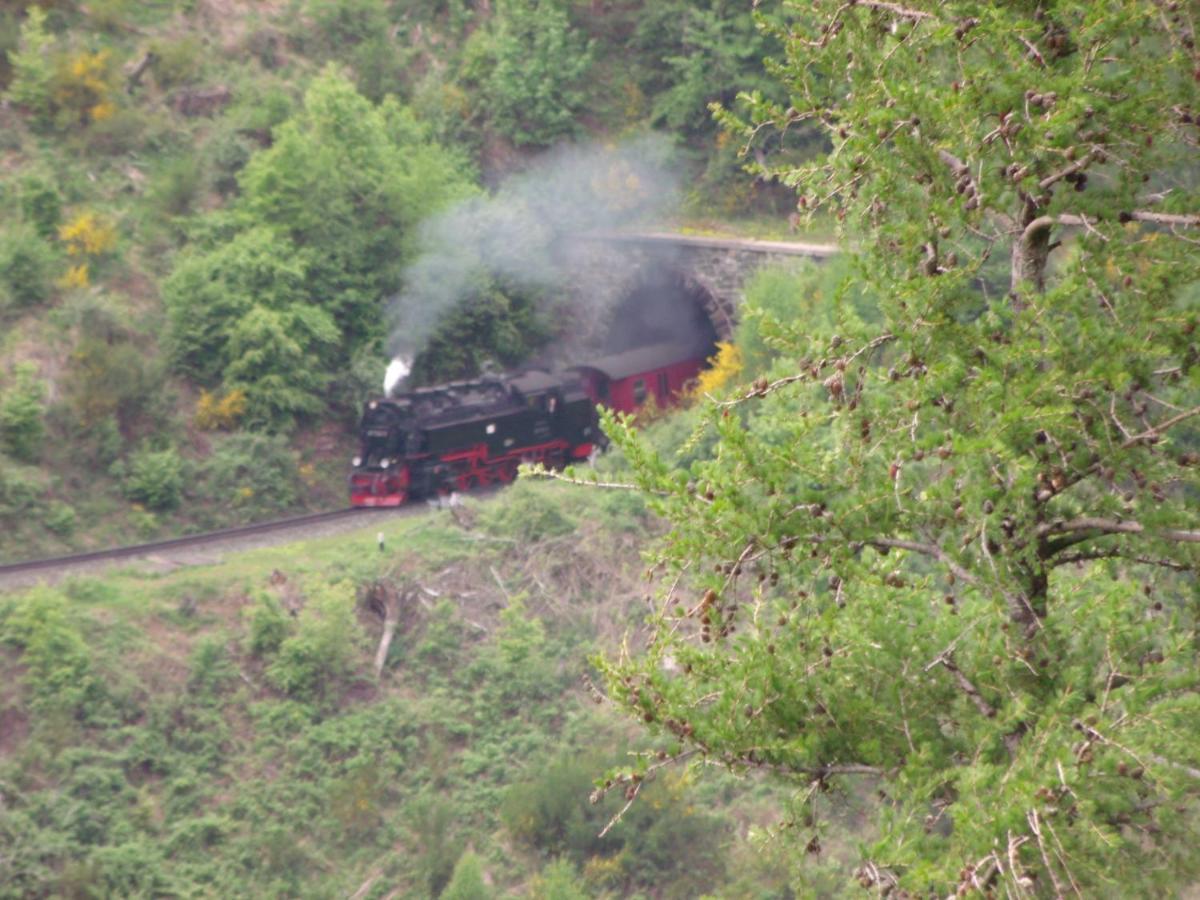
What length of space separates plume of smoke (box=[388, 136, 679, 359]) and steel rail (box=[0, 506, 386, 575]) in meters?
5.03

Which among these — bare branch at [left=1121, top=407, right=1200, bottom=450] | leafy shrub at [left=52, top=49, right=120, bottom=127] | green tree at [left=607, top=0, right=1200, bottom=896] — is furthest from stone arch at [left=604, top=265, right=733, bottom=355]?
bare branch at [left=1121, top=407, right=1200, bottom=450]

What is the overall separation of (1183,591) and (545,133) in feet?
100

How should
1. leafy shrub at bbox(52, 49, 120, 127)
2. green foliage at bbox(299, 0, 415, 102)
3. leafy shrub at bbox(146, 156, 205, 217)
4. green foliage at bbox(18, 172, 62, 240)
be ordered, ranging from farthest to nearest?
green foliage at bbox(299, 0, 415, 102) < leafy shrub at bbox(52, 49, 120, 127) < leafy shrub at bbox(146, 156, 205, 217) < green foliage at bbox(18, 172, 62, 240)

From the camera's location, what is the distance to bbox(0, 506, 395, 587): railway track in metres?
21.3

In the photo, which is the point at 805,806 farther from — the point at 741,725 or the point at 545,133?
the point at 545,133

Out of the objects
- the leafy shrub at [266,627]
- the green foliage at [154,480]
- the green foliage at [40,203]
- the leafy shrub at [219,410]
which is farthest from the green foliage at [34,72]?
the leafy shrub at [266,627]

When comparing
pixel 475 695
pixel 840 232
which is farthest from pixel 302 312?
pixel 840 232

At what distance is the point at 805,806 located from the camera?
6.34m

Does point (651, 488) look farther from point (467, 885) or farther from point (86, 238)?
point (86, 238)

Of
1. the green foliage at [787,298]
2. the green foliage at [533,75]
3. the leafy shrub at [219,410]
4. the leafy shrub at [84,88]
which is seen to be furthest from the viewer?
the green foliage at [533,75]

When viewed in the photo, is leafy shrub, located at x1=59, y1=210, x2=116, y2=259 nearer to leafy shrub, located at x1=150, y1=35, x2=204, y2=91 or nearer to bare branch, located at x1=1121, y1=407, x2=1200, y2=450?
leafy shrub, located at x1=150, y1=35, x2=204, y2=91

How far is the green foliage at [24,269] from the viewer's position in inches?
1021

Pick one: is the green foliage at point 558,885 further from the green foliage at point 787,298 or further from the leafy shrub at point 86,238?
the leafy shrub at point 86,238

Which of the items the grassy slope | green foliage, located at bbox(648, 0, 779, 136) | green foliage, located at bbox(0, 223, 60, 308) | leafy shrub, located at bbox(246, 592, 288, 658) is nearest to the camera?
the grassy slope
